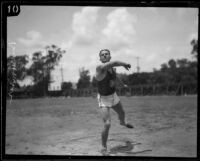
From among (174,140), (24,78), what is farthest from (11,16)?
(174,140)

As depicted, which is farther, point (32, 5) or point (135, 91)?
point (135, 91)

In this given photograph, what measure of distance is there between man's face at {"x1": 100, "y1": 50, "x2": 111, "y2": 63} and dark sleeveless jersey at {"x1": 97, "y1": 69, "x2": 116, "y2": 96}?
0.91 ft

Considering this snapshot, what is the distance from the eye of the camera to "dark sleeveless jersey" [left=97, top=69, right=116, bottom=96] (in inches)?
212

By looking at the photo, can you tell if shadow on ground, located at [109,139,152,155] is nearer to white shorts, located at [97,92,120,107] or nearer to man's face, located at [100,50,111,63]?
white shorts, located at [97,92,120,107]

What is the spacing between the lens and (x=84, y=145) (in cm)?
553

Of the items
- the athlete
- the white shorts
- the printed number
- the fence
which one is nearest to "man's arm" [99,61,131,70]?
the athlete

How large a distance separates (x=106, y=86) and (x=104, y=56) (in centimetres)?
65

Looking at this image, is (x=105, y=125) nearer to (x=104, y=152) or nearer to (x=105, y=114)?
(x=105, y=114)

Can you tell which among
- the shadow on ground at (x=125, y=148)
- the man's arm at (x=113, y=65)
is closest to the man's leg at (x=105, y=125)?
the shadow on ground at (x=125, y=148)

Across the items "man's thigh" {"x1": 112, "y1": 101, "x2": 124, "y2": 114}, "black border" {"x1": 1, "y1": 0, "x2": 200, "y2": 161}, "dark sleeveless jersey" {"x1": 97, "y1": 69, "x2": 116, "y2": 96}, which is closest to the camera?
"black border" {"x1": 1, "y1": 0, "x2": 200, "y2": 161}

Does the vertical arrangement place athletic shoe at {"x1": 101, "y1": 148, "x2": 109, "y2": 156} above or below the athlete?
below

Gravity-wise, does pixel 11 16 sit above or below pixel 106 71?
above

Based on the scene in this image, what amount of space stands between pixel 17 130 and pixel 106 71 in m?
2.99
